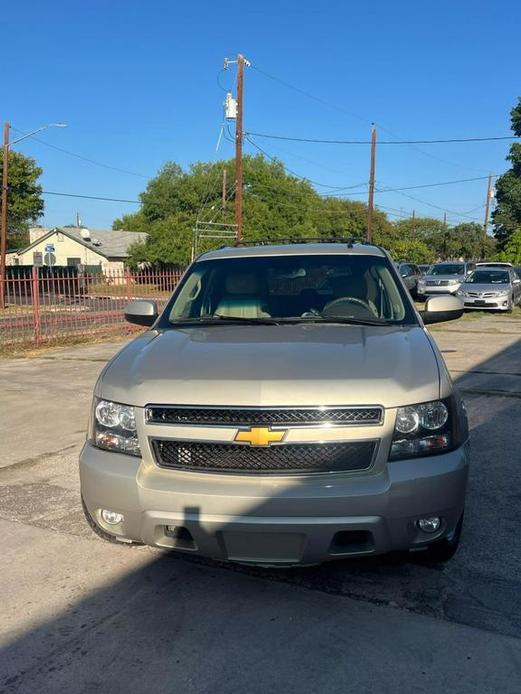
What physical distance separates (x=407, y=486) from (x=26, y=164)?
45044 millimetres

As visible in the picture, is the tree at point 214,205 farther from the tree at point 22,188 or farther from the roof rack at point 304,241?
the roof rack at point 304,241

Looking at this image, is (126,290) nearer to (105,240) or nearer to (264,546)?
(264,546)

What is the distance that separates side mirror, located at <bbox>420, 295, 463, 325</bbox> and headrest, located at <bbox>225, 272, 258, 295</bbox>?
131 centimetres

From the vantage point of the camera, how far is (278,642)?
8.91 feet

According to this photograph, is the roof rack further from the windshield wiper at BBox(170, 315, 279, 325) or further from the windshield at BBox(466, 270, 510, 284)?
the windshield at BBox(466, 270, 510, 284)

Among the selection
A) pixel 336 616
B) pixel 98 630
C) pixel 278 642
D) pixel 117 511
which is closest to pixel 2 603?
pixel 98 630

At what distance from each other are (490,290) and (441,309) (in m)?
17.0

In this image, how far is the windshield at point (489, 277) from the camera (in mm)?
21250

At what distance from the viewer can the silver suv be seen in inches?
106

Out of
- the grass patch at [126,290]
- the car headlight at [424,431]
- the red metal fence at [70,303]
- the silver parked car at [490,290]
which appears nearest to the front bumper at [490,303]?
the silver parked car at [490,290]

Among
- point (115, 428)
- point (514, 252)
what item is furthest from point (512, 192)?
point (115, 428)

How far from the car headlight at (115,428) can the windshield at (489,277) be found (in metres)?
20.2

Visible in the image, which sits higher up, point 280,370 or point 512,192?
point 512,192

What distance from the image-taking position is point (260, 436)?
276 cm
